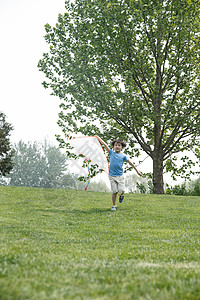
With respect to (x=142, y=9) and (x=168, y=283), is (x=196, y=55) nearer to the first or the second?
(x=142, y=9)

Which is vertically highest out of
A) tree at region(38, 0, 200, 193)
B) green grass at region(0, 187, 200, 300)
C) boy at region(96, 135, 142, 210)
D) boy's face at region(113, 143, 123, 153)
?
tree at region(38, 0, 200, 193)

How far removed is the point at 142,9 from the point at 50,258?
19.1m

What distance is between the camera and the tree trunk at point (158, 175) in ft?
71.2

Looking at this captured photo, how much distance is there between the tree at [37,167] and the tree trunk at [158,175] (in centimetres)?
6616

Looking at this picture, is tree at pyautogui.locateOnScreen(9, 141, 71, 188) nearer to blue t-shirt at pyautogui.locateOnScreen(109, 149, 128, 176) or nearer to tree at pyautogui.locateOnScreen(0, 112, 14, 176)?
tree at pyautogui.locateOnScreen(0, 112, 14, 176)

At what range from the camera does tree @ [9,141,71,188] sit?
90125mm

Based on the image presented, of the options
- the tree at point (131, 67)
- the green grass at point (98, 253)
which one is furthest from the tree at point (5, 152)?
the green grass at point (98, 253)

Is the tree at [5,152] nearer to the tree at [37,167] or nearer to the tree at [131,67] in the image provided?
the tree at [131,67]

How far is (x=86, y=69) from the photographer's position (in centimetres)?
2064

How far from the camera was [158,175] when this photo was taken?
71.4ft

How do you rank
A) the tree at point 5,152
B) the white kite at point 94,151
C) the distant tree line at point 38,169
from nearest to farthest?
the white kite at point 94,151 → the tree at point 5,152 → the distant tree line at point 38,169

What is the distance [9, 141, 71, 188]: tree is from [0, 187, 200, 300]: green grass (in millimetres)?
76622

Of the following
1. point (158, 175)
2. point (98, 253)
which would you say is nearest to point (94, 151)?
point (98, 253)

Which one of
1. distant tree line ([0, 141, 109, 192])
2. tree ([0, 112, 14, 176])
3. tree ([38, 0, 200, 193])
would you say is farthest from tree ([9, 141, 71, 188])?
tree ([38, 0, 200, 193])
